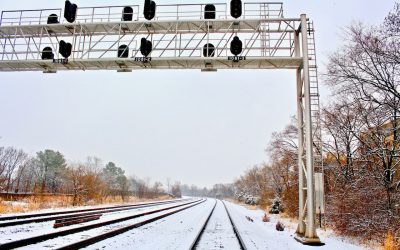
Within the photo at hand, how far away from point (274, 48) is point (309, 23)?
5.44 ft

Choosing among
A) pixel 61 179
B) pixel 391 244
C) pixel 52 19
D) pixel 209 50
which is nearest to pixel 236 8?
pixel 209 50

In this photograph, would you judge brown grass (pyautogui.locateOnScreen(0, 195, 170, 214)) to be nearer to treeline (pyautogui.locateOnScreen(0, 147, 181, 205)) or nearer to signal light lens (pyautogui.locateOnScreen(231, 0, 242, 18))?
treeline (pyautogui.locateOnScreen(0, 147, 181, 205))

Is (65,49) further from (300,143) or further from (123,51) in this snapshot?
(300,143)

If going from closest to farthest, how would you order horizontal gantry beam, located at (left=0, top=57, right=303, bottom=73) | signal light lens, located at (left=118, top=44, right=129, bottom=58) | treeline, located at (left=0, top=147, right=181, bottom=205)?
horizontal gantry beam, located at (left=0, top=57, right=303, bottom=73) < signal light lens, located at (left=118, top=44, right=129, bottom=58) < treeline, located at (left=0, top=147, right=181, bottom=205)

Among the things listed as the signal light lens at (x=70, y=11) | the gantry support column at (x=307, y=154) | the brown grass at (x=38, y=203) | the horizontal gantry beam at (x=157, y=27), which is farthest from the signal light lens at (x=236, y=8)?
the brown grass at (x=38, y=203)

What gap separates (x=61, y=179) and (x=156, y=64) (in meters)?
63.6

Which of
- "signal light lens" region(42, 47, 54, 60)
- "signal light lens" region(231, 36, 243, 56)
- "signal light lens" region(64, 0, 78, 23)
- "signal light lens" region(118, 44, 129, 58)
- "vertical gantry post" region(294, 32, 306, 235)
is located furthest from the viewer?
"signal light lens" region(42, 47, 54, 60)

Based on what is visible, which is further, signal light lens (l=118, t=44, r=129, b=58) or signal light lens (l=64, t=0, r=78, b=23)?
signal light lens (l=64, t=0, r=78, b=23)

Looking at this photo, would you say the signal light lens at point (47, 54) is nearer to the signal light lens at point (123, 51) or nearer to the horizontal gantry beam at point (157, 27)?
the horizontal gantry beam at point (157, 27)

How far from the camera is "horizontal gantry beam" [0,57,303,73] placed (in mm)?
12887

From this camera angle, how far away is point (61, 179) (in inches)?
2721

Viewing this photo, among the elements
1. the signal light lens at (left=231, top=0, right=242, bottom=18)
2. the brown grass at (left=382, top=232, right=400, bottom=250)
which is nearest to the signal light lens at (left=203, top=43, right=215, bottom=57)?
the signal light lens at (left=231, top=0, right=242, bottom=18)

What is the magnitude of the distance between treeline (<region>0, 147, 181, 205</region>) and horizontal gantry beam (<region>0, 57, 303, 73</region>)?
59.0 ft

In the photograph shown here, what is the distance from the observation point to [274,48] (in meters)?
13.2
